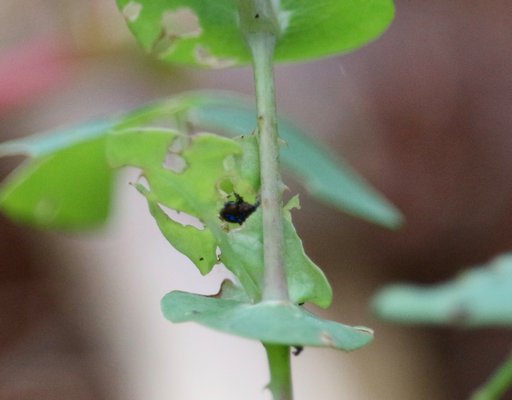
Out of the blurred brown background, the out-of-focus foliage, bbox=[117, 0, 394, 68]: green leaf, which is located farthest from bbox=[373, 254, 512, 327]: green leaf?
the blurred brown background

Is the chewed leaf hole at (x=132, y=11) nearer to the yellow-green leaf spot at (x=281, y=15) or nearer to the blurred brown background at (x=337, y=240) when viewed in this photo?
the yellow-green leaf spot at (x=281, y=15)

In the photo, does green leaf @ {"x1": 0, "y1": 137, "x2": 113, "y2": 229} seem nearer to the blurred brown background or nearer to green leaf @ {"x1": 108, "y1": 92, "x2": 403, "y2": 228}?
green leaf @ {"x1": 108, "y1": 92, "x2": 403, "y2": 228}

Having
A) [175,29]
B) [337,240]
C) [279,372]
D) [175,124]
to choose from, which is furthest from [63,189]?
[337,240]

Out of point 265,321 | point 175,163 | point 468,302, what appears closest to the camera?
point 265,321

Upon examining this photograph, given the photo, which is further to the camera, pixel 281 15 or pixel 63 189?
pixel 63 189

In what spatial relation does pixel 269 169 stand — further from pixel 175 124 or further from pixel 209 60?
pixel 175 124

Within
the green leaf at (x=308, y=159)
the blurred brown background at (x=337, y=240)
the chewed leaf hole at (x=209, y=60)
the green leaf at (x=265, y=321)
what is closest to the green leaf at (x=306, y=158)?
the green leaf at (x=308, y=159)

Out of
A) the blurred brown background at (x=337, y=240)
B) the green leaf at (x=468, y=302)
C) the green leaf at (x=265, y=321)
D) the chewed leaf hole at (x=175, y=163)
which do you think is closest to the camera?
the green leaf at (x=265, y=321)

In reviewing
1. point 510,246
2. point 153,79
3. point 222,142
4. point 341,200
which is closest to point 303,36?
point 222,142
